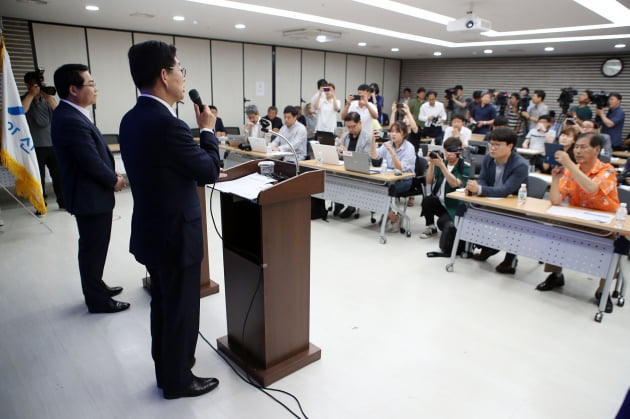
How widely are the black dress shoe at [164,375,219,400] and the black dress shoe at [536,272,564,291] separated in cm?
282

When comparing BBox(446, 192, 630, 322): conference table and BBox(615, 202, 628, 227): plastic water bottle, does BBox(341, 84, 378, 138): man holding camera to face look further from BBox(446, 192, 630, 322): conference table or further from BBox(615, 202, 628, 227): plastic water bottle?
BBox(615, 202, 628, 227): plastic water bottle

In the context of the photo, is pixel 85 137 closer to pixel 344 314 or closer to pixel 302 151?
pixel 344 314

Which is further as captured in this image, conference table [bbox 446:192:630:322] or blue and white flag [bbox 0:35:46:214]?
blue and white flag [bbox 0:35:46:214]

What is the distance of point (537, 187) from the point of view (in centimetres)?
389

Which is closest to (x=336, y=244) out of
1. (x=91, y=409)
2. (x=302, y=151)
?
(x=302, y=151)

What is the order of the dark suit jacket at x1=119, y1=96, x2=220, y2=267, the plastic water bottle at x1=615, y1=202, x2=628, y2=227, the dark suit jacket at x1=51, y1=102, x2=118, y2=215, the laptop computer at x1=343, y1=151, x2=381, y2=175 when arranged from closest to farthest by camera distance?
the dark suit jacket at x1=119, y1=96, x2=220, y2=267 → the dark suit jacket at x1=51, y1=102, x2=118, y2=215 → the plastic water bottle at x1=615, y1=202, x2=628, y2=227 → the laptop computer at x1=343, y1=151, x2=381, y2=175

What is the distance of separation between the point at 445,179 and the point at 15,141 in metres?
4.29

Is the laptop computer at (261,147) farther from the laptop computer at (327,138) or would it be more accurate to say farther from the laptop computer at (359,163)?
the laptop computer at (359,163)

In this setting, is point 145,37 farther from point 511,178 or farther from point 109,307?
point 511,178

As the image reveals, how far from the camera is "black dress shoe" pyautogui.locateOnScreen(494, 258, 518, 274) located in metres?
3.75

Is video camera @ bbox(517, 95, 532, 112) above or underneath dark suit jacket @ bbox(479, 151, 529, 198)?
above

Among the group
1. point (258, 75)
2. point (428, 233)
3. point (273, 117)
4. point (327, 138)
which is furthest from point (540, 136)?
point (258, 75)

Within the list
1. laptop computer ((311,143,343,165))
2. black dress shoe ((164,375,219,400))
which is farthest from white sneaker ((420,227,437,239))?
black dress shoe ((164,375,219,400))

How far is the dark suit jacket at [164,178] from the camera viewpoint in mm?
1606
